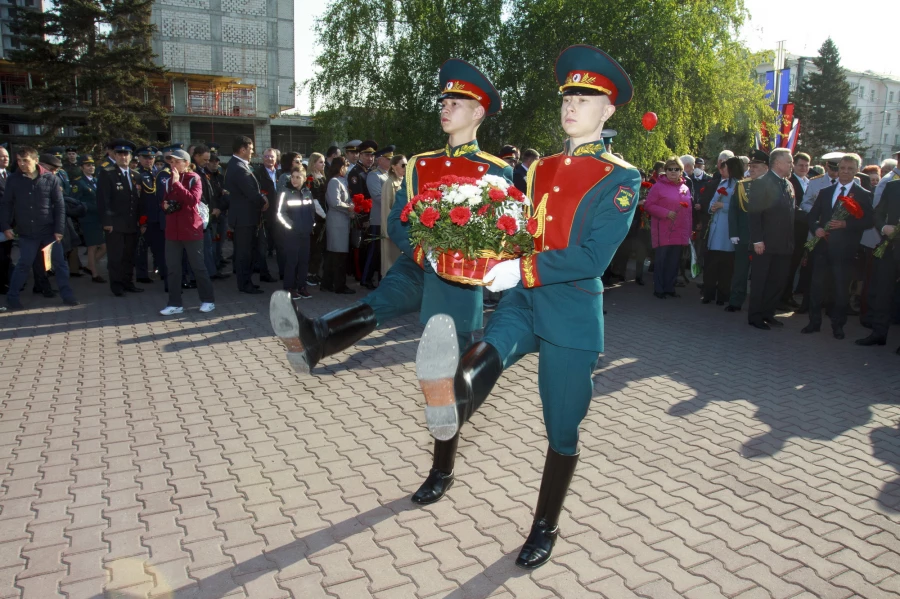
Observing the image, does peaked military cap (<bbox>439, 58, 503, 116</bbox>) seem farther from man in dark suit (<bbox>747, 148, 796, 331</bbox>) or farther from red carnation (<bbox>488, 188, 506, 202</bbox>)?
man in dark suit (<bbox>747, 148, 796, 331</bbox>)

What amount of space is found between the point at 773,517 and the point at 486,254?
2.39 m

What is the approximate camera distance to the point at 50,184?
9.37 meters

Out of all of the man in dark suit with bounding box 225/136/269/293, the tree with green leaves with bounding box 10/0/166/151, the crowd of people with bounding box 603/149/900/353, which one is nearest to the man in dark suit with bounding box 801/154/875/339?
the crowd of people with bounding box 603/149/900/353

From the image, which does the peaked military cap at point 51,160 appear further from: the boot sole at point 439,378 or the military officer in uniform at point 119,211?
the boot sole at point 439,378

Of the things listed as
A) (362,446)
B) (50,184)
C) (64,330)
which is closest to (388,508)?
(362,446)

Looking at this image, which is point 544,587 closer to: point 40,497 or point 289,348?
point 289,348

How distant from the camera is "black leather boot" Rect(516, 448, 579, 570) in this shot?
3.33 m

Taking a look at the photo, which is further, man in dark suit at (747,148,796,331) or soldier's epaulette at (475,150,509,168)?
man in dark suit at (747,148,796,331)

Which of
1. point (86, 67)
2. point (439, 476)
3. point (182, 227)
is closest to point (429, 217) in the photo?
point (439, 476)

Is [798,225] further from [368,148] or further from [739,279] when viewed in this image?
[368,148]

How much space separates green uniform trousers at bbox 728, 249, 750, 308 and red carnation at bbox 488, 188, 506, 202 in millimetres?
7968

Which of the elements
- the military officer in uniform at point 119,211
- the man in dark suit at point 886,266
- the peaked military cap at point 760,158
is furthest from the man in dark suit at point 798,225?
the military officer in uniform at point 119,211

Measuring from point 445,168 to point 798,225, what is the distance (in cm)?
814

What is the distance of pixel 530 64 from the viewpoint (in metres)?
19.7
